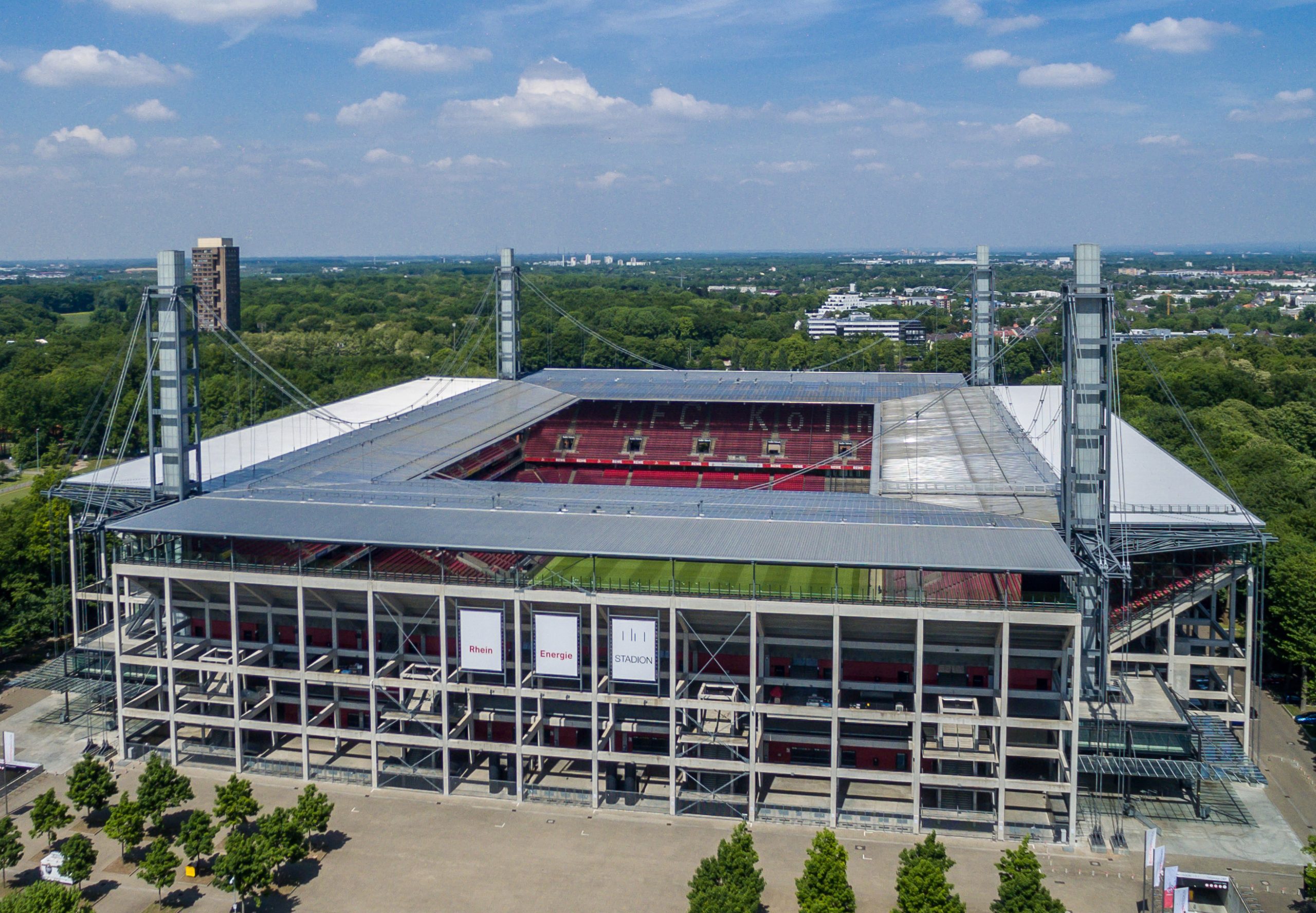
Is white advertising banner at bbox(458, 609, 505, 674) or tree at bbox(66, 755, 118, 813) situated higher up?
white advertising banner at bbox(458, 609, 505, 674)

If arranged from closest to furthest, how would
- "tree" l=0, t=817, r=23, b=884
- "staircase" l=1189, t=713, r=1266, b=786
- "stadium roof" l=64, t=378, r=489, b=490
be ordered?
1. "tree" l=0, t=817, r=23, b=884
2. "staircase" l=1189, t=713, r=1266, b=786
3. "stadium roof" l=64, t=378, r=489, b=490

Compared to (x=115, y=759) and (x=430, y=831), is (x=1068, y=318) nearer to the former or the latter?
(x=430, y=831)

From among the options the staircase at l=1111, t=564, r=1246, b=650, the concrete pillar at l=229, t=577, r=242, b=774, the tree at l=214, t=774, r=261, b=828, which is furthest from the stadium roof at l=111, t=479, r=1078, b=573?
the tree at l=214, t=774, r=261, b=828

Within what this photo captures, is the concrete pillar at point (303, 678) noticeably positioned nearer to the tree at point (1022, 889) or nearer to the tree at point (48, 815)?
the tree at point (48, 815)

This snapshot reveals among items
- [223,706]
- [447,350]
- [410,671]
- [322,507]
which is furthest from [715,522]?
[447,350]

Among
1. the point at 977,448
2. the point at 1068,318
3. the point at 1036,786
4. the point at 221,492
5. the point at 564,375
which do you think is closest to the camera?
the point at 1036,786

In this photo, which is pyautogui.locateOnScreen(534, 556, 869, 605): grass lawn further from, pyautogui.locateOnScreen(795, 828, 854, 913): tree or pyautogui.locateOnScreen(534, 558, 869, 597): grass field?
pyautogui.locateOnScreen(795, 828, 854, 913): tree

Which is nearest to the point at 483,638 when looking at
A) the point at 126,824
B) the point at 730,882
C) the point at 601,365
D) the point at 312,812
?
the point at 312,812
